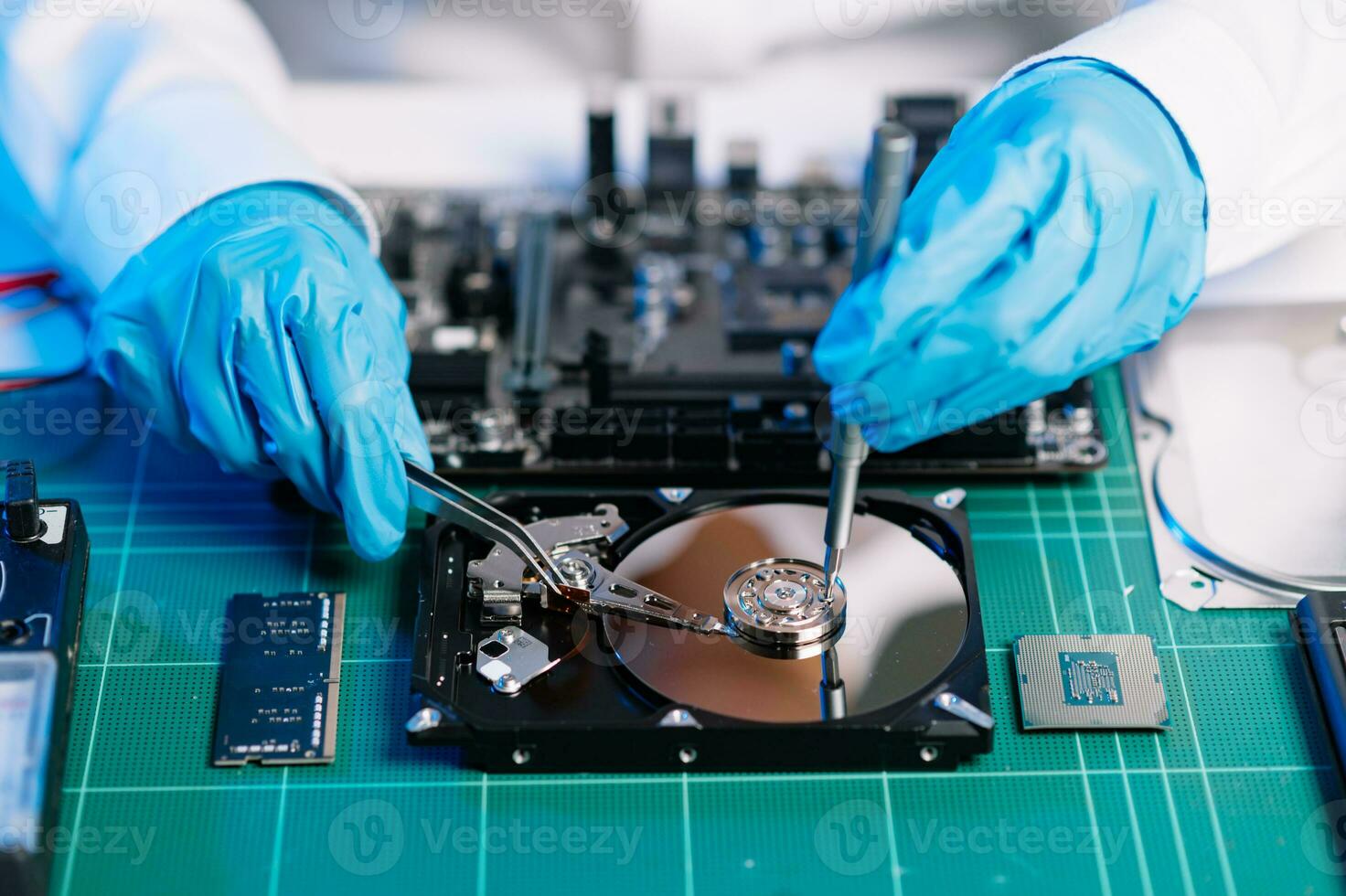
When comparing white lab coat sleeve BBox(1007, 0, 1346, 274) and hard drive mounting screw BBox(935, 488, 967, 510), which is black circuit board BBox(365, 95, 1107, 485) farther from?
white lab coat sleeve BBox(1007, 0, 1346, 274)

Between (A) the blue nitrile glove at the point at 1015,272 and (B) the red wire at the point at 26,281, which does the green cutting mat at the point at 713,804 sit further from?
(B) the red wire at the point at 26,281

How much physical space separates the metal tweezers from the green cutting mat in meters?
0.30

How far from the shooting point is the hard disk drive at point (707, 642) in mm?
2604

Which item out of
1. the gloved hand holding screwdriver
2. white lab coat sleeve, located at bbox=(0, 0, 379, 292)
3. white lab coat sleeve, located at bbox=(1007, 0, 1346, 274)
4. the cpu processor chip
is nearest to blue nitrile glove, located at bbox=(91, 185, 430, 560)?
the gloved hand holding screwdriver

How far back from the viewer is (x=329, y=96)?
15.4ft

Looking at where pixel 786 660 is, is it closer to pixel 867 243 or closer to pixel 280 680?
pixel 867 243

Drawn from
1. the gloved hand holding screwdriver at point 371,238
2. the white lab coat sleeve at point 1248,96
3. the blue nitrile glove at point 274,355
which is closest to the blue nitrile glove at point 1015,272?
the gloved hand holding screwdriver at point 371,238

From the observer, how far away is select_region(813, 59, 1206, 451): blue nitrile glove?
2438mm

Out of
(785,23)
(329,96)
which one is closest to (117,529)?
(329,96)

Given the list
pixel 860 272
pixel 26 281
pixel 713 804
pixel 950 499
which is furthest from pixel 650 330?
pixel 26 281

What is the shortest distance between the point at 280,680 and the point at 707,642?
875 mm

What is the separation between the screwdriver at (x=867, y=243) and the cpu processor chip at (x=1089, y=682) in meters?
0.45

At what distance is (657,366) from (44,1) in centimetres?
178

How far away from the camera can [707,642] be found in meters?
2.80
